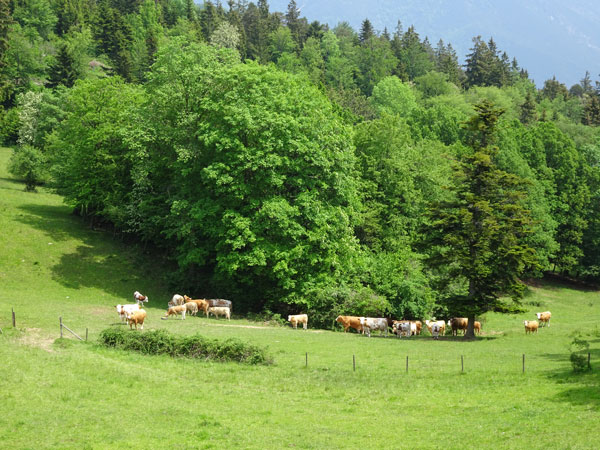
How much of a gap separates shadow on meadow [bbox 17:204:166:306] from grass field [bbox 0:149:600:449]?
20.5 ft

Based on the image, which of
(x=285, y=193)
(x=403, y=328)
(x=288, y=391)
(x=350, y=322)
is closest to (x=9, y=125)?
(x=285, y=193)

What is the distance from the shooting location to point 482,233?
43906mm

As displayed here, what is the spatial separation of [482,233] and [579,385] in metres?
17.8

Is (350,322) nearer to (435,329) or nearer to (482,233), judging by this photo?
(435,329)

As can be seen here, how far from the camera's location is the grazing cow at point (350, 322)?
155ft

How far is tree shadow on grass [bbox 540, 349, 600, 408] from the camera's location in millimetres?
24953

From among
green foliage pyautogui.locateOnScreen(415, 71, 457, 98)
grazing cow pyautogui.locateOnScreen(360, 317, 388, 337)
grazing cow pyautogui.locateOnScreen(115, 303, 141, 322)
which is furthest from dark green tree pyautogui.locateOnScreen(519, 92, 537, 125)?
grazing cow pyautogui.locateOnScreen(115, 303, 141, 322)

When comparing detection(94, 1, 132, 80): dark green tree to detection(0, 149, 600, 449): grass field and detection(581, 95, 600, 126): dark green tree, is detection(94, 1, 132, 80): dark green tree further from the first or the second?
detection(0, 149, 600, 449): grass field

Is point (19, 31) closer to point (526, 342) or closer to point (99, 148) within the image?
point (99, 148)

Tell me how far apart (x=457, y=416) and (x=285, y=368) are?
1015 cm

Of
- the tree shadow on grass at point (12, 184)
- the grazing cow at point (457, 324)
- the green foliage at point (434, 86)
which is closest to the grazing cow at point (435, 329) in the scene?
the grazing cow at point (457, 324)

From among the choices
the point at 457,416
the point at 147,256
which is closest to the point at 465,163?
the point at 457,416

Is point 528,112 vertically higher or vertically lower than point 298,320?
higher

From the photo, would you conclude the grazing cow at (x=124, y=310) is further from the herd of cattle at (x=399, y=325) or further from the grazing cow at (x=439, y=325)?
the grazing cow at (x=439, y=325)
